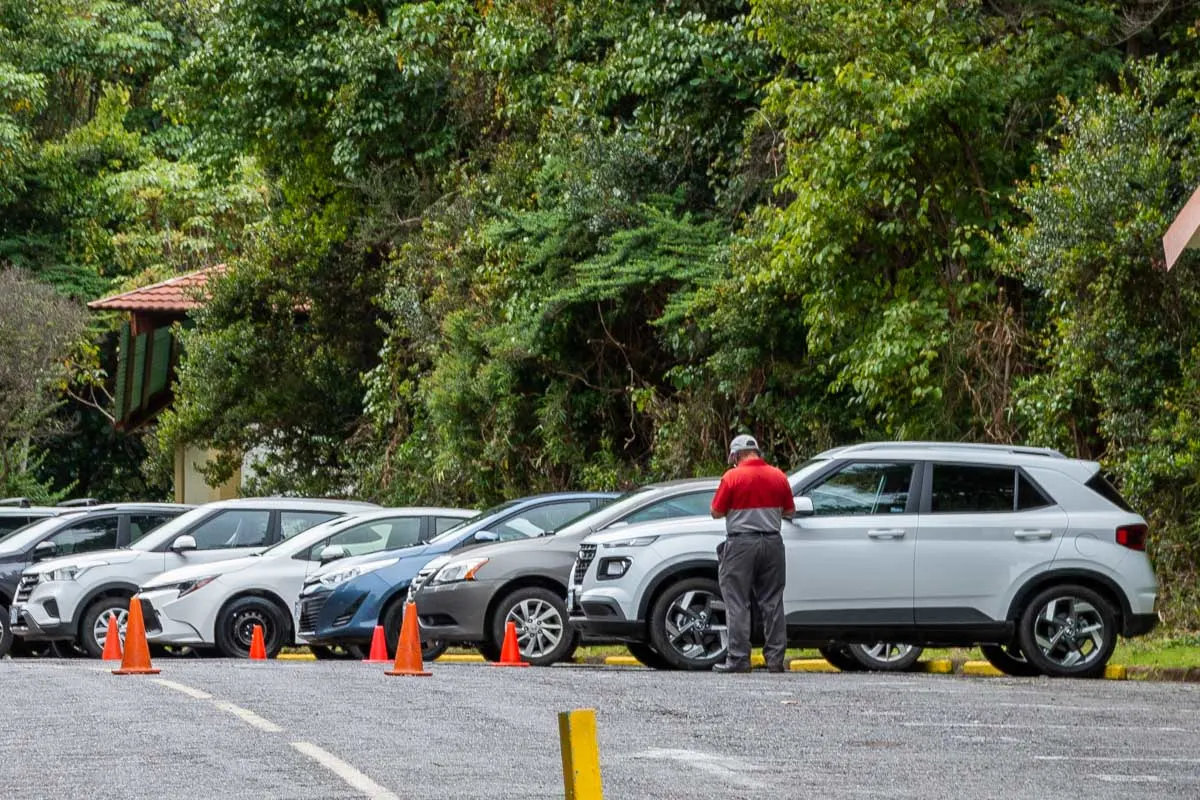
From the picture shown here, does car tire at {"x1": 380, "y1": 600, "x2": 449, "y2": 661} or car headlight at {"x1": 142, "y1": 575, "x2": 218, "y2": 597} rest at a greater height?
car headlight at {"x1": 142, "y1": 575, "x2": 218, "y2": 597}

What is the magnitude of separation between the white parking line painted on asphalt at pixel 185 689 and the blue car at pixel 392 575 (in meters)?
4.35

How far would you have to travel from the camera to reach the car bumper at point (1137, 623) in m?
16.3

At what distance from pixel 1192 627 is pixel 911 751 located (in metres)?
9.29

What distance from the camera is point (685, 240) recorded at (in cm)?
2577

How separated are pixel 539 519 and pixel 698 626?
11.9 feet

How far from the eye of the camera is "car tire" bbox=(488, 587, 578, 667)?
18.4 m

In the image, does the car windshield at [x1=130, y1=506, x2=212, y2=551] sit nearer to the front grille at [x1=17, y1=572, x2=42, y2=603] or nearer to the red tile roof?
the front grille at [x1=17, y1=572, x2=42, y2=603]

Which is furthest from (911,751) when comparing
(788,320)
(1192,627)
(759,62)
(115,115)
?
(115,115)

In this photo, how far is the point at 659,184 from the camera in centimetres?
2698

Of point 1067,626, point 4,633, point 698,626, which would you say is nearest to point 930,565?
point 1067,626

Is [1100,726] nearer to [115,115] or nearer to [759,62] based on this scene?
[759,62]

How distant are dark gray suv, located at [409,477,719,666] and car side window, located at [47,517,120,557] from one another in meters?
6.96

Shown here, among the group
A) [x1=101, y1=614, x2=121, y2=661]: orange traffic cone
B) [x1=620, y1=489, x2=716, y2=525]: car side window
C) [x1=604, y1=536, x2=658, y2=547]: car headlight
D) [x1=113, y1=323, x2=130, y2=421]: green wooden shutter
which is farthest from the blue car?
[x1=113, y1=323, x2=130, y2=421]: green wooden shutter

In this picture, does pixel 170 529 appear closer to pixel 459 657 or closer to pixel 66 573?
pixel 66 573
